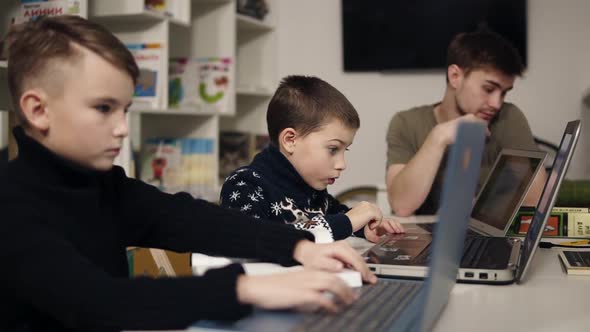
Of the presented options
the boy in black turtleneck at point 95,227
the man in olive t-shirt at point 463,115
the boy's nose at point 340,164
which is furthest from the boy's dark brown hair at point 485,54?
the boy in black turtleneck at point 95,227

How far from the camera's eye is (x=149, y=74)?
2721mm

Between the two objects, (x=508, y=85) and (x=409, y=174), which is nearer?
(x=409, y=174)

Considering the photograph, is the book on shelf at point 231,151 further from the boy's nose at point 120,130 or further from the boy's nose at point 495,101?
the boy's nose at point 120,130

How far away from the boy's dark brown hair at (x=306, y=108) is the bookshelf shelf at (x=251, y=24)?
2038 mm

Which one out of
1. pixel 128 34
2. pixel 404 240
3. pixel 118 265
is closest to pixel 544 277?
pixel 404 240

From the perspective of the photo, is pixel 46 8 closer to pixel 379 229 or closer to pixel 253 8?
pixel 379 229

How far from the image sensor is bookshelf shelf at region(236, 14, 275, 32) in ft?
11.7

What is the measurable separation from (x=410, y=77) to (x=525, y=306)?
108 inches

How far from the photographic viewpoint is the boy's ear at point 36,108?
859mm

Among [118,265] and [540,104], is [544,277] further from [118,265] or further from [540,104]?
[540,104]

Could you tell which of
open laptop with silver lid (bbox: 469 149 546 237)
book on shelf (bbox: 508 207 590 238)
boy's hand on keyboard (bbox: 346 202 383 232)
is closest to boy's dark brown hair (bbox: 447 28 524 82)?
open laptop with silver lid (bbox: 469 149 546 237)

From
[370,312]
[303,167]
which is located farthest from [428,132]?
[370,312]

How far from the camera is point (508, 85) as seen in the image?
2145mm

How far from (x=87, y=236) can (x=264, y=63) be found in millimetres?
3055
